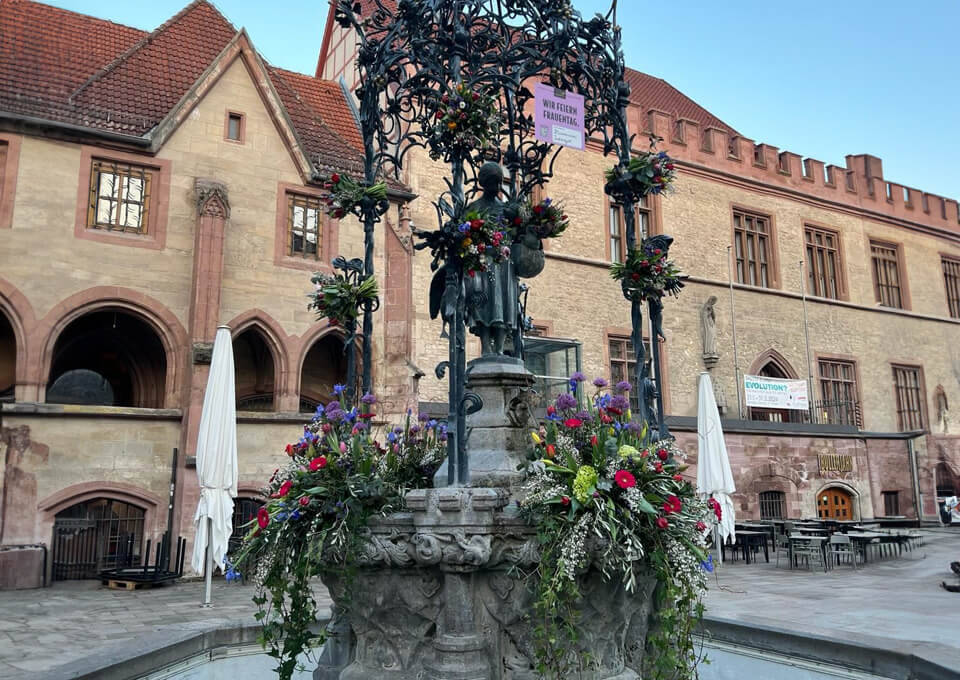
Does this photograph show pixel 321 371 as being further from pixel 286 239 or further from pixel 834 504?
pixel 834 504

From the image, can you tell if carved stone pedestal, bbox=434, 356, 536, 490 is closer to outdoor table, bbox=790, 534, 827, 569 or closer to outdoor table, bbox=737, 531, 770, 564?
outdoor table, bbox=790, 534, 827, 569

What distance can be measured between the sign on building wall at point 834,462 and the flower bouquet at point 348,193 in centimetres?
2062

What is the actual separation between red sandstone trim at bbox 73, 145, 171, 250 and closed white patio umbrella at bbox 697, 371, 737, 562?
1140cm

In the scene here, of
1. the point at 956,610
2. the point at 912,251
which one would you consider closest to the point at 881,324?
the point at 912,251

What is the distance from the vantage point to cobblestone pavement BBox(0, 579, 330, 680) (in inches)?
278

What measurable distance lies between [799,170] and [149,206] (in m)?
23.3

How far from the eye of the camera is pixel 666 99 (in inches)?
1193

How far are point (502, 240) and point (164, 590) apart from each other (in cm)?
1064

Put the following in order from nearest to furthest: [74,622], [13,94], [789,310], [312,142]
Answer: [74,622], [13,94], [312,142], [789,310]

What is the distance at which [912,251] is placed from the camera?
3122 centimetres

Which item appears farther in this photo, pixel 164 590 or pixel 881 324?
pixel 881 324

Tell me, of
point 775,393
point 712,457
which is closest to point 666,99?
point 775,393

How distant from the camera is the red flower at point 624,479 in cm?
418

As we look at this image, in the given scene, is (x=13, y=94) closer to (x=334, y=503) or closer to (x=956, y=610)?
(x=334, y=503)
